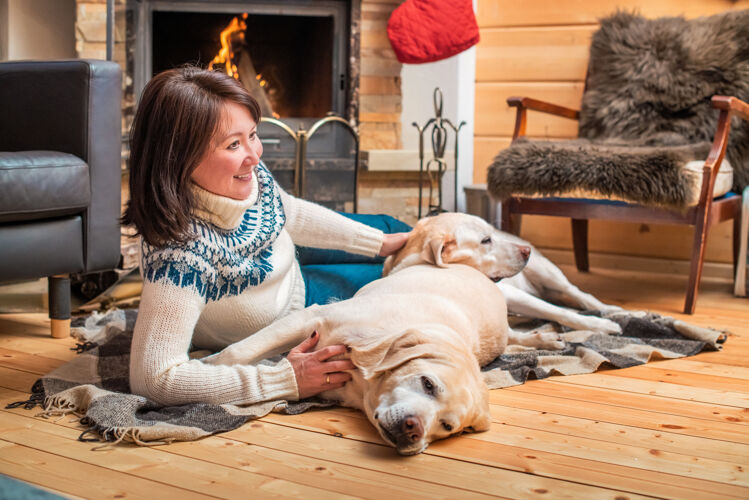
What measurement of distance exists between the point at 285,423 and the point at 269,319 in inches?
13.3

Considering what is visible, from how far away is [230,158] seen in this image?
1658 millimetres

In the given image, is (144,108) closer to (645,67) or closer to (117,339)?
(117,339)

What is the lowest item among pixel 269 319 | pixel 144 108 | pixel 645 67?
pixel 269 319

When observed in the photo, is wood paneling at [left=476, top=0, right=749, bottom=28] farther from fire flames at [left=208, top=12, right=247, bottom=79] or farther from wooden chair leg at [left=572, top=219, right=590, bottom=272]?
fire flames at [left=208, top=12, right=247, bottom=79]

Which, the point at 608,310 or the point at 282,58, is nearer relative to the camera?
the point at 608,310

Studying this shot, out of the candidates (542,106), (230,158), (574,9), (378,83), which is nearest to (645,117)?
(542,106)

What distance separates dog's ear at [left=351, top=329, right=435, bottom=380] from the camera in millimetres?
1449

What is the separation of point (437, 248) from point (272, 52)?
2.18 meters

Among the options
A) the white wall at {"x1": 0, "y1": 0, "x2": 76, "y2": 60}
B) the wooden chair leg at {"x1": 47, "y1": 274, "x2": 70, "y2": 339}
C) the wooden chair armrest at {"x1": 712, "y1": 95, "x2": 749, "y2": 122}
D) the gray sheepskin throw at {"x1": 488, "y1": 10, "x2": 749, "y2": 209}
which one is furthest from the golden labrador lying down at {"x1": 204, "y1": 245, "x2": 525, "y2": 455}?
the white wall at {"x1": 0, "y1": 0, "x2": 76, "y2": 60}

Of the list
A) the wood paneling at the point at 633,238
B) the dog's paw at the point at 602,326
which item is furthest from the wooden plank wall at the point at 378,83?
the dog's paw at the point at 602,326

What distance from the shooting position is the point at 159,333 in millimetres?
1532

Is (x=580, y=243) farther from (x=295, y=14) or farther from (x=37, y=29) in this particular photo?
(x=37, y=29)

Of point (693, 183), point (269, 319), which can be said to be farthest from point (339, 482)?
point (693, 183)

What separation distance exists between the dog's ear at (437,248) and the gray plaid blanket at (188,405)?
11.5 inches
